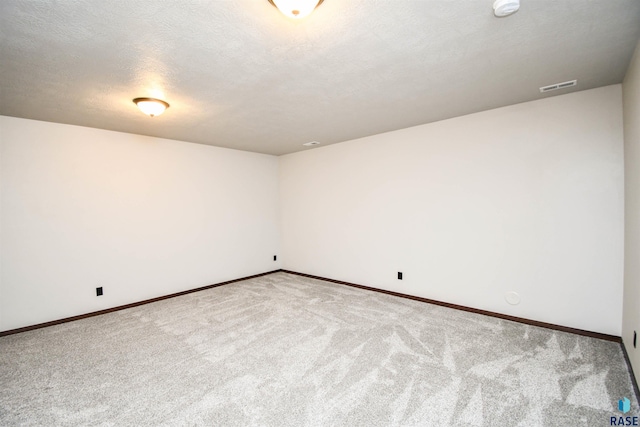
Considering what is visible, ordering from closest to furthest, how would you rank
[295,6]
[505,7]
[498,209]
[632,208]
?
[295,6]
[505,7]
[632,208]
[498,209]

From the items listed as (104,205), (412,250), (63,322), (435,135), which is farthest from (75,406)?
(435,135)

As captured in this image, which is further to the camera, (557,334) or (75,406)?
(557,334)

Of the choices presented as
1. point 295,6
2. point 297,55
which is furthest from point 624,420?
point 297,55

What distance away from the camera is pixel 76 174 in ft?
12.0

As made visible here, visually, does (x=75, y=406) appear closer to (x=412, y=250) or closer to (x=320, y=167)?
(x=412, y=250)

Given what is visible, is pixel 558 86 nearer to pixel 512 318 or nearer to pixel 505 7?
pixel 505 7

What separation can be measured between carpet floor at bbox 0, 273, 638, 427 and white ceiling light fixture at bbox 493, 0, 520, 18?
2453 millimetres

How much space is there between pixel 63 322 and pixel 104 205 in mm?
1523

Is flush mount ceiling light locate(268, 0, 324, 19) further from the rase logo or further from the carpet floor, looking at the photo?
the rase logo

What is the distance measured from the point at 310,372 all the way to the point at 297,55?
8.14 ft

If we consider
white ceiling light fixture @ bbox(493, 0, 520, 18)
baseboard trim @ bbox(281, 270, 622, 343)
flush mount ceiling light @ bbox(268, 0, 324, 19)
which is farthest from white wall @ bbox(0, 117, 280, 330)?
white ceiling light fixture @ bbox(493, 0, 520, 18)

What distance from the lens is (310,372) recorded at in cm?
234

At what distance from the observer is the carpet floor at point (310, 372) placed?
1869 millimetres

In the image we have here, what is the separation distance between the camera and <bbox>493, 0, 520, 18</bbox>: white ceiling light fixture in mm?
1546
